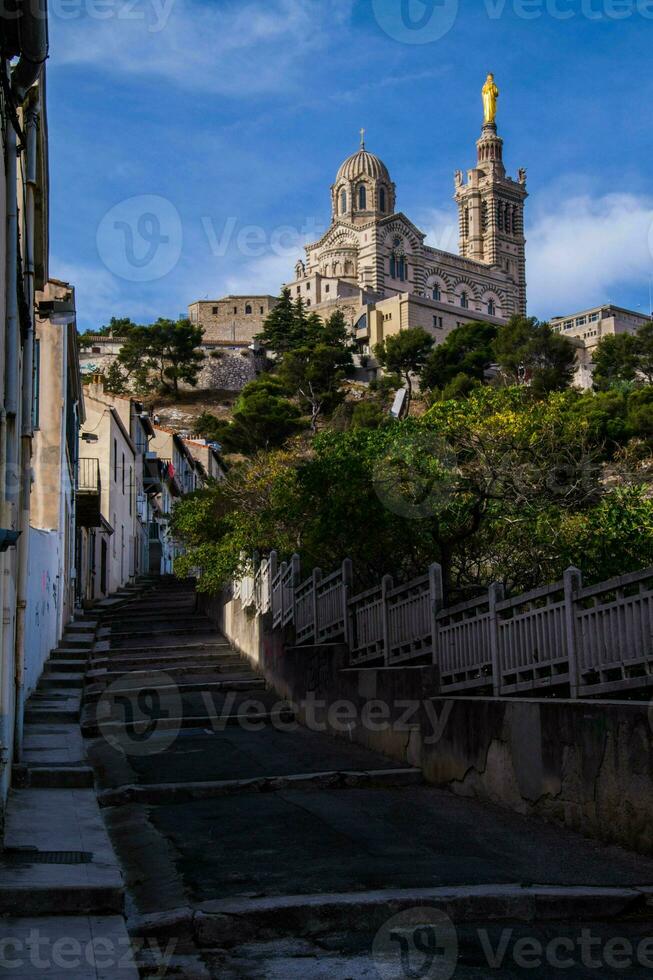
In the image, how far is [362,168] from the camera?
14062cm

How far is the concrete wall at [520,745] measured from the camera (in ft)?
24.5

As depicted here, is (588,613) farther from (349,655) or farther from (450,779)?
(349,655)

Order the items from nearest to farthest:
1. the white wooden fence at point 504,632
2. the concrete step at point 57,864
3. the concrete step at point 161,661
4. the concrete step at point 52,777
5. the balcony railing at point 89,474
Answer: the concrete step at point 57,864 < the white wooden fence at point 504,632 < the concrete step at point 52,777 < the concrete step at point 161,661 < the balcony railing at point 89,474

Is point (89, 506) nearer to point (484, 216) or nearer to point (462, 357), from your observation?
point (462, 357)

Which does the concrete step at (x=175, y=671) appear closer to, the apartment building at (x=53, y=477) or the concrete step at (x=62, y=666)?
the concrete step at (x=62, y=666)

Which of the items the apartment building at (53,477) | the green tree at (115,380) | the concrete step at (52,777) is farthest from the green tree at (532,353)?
the concrete step at (52,777)

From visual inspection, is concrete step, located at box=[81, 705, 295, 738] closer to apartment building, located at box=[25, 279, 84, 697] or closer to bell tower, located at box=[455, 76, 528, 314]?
apartment building, located at box=[25, 279, 84, 697]

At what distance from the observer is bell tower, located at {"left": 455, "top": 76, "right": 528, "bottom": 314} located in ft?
520

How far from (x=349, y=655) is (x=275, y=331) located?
324 ft

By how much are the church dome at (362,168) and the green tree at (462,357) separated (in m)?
46.4

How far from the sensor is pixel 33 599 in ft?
53.6

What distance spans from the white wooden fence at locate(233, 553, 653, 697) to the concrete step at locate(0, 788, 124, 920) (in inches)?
147

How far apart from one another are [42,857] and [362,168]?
140487 mm

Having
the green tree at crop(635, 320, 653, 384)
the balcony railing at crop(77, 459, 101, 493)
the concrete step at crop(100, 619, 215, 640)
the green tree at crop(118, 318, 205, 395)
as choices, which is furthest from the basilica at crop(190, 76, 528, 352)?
the concrete step at crop(100, 619, 215, 640)
